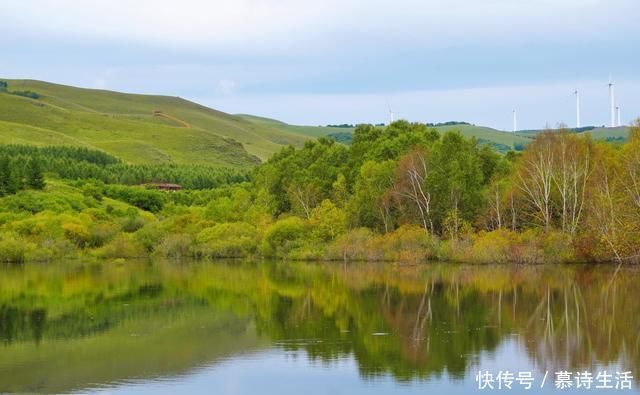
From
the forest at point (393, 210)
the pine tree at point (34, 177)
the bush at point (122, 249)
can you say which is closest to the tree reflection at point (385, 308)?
the forest at point (393, 210)

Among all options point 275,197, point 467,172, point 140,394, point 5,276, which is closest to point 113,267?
point 5,276

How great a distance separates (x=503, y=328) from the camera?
37.6 metres

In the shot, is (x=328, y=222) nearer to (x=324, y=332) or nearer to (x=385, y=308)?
(x=385, y=308)

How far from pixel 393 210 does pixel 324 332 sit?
42.6 metres

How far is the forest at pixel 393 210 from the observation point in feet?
224

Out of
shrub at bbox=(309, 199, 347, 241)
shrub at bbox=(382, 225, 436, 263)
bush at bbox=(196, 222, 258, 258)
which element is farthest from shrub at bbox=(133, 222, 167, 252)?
shrub at bbox=(382, 225, 436, 263)

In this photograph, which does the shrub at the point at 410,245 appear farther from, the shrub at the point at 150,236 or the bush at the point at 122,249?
the bush at the point at 122,249

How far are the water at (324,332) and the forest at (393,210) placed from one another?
5.21 m

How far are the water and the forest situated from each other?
17.1 feet

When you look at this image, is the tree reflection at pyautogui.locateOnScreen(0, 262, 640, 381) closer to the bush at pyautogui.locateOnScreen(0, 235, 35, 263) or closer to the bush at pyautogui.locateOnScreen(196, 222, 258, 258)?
the bush at pyautogui.locateOnScreen(196, 222, 258, 258)

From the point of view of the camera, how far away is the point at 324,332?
126 ft

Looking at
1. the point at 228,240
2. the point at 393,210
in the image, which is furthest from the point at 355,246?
the point at 228,240

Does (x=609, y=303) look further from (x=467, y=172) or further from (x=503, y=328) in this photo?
(x=467, y=172)

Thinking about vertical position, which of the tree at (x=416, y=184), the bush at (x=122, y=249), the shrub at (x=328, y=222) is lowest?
the bush at (x=122, y=249)
